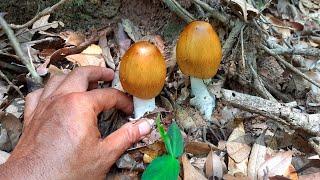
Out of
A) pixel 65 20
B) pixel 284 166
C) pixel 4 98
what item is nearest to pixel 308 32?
pixel 284 166

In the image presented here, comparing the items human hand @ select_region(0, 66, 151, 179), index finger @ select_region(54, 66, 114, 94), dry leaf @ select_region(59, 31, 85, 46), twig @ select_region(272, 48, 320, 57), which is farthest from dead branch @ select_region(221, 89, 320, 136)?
dry leaf @ select_region(59, 31, 85, 46)

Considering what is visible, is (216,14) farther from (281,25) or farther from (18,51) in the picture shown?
(18,51)

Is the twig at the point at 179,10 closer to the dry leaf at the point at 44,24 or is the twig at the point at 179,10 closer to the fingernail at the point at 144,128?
the dry leaf at the point at 44,24

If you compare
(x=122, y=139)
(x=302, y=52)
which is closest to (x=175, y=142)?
(x=122, y=139)

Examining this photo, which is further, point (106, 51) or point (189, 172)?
point (106, 51)

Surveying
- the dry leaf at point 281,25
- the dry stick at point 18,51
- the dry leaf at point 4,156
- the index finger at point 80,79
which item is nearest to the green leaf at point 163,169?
the index finger at point 80,79

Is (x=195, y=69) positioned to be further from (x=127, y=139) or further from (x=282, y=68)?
(x=282, y=68)

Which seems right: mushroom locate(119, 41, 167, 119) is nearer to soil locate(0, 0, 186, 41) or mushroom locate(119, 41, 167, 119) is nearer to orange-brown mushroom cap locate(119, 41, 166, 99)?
orange-brown mushroom cap locate(119, 41, 166, 99)
